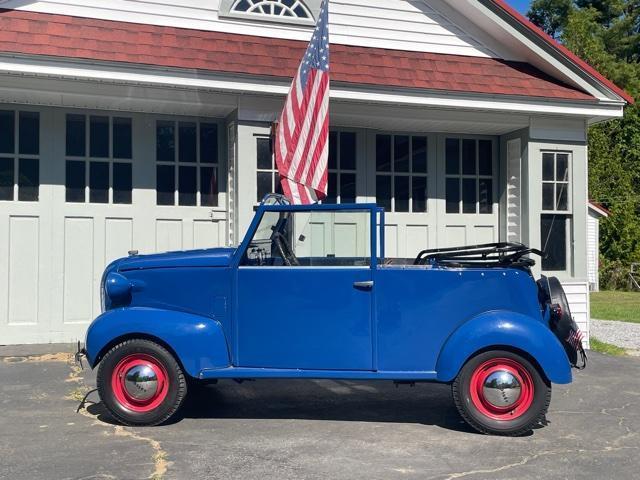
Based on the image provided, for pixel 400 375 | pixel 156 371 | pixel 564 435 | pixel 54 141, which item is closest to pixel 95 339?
pixel 156 371

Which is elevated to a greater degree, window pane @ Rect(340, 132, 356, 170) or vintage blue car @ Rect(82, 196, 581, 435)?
window pane @ Rect(340, 132, 356, 170)

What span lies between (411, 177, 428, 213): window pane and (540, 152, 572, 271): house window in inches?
63.6

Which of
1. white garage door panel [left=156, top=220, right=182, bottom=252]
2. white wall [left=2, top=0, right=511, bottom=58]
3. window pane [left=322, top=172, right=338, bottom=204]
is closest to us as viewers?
white wall [left=2, top=0, right=511, bottom=58]

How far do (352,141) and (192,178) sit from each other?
2.25 metres

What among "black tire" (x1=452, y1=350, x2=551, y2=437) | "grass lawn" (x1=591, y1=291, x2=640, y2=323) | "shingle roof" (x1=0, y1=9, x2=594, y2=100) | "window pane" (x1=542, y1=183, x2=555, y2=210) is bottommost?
"grass lawn" (x1=591, y1=291, x2=640, y2=323)

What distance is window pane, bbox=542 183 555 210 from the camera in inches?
385

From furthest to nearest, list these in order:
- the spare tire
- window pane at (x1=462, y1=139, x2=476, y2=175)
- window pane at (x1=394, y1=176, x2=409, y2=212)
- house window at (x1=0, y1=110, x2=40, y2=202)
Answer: window pane at (x1=462, y1=139, x2=476, y2=175)
window pane at (x1=394, y1=176, x2=409, y2=212)
house window at (x1=0, y1=110, x2=40, y2=202)
the spare tire

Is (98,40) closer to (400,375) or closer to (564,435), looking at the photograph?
(400,375)

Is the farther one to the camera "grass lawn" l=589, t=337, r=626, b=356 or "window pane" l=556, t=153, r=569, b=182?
"window pane" l=556, t=153, r=569, b=182

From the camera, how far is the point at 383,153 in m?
10.0

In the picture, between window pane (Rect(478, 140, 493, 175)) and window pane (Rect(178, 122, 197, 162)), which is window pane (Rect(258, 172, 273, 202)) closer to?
window pane (Rect(178, 122, 197, 162))

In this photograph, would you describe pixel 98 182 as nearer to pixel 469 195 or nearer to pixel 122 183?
pixel 122 183

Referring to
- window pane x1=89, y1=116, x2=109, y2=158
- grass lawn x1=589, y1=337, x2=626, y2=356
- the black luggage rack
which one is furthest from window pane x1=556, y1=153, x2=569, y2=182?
window pane x1=89, y1=116, x2=109, y2=158

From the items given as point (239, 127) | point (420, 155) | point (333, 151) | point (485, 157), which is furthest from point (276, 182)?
point (485, 157)
